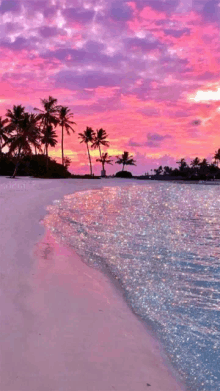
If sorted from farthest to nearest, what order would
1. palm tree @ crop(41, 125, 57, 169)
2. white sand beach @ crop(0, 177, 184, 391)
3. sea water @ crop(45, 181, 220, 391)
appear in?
palm tree @ crop(41, 125, 57, 169) → sea water @ crop(45, 181, 220, 391) → white sand beach @ crop(0, 177, 184, 391)

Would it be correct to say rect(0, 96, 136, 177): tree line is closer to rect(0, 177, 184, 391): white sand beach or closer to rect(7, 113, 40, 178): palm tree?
rect(7, 113, 40, 178): palm tree

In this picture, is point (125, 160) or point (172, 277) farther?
point (125, 160)

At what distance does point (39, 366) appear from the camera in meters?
2.44

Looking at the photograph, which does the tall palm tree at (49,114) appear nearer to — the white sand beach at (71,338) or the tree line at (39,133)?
the tree line at (39,133)

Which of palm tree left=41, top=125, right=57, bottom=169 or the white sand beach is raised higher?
palm tree left=41, top=125, right=57, bottom=169

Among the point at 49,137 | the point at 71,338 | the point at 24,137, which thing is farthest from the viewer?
the point at 49,137

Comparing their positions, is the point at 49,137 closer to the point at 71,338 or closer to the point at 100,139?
the point at 100,139

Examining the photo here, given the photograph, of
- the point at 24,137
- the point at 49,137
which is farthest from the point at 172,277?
the point at 49,137

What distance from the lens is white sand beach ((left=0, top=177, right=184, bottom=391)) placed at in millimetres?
2338

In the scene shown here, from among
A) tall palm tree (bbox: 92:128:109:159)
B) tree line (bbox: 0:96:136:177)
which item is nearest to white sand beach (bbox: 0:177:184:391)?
tree line (bbox: 0:96:136:177)

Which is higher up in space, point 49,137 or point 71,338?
point 49,137

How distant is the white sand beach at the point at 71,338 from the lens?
234cm

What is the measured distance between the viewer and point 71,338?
292cm

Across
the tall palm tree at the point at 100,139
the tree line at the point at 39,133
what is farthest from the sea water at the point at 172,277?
the tall palm tree at the point at 100,139
